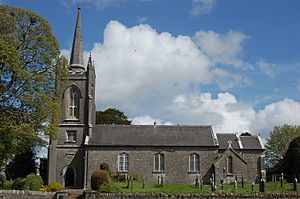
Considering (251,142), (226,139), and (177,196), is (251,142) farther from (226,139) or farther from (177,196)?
(177,196)

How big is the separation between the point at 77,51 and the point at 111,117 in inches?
747

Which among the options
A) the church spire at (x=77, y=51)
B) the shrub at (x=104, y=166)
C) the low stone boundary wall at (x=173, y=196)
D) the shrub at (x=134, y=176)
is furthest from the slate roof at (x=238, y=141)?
the church spire at (x=77, y=51)

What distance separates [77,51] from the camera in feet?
169

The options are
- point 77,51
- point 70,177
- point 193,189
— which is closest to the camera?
point 193,189

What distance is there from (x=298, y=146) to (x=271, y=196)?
16.9 metres

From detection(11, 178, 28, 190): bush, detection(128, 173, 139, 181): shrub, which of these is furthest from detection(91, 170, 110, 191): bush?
detection(128, 173, 139, 181): shrub

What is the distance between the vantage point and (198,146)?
158 ft

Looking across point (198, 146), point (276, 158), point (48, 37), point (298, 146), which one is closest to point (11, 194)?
point (48, 37)

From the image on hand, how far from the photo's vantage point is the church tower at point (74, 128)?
156 ft

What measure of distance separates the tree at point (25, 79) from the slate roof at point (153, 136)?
18.1m

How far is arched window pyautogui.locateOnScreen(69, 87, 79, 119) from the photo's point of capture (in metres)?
49.4

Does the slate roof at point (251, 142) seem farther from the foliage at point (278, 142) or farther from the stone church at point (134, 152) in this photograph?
the foliage at point (278, 142)

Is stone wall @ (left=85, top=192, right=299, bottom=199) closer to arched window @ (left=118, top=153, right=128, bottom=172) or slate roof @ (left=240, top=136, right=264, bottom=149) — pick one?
arched window @ (left=118, top=153, right=128, bottom=172)


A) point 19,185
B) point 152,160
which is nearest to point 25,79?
point 19,185
